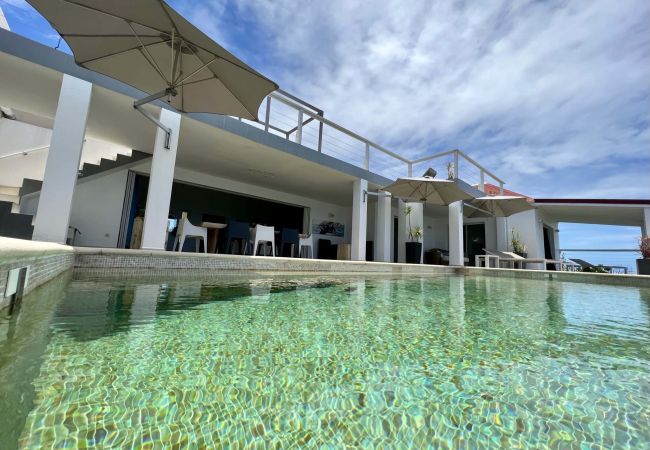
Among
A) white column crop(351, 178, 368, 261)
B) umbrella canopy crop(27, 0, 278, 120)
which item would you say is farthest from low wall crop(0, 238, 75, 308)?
white column crop(351, 178, 368, 261)

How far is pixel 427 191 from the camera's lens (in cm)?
736

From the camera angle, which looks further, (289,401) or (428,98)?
(428,98)

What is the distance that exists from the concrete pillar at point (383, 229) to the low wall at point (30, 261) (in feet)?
22.8

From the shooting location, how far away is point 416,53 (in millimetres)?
6129

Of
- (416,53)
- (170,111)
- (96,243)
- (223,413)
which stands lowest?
(223,413)

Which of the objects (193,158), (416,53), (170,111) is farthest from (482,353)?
(193,158)

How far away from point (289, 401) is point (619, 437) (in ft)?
2.87

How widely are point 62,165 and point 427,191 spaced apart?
23.1 feet

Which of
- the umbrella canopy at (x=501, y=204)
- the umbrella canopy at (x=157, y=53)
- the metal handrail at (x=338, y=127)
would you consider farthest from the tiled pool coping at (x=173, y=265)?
the metal handrail at (x=338, y=127)


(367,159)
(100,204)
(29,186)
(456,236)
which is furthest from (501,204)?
(29,186)

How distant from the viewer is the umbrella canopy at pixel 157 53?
8.77 ft

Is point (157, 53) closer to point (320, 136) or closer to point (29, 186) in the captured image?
point (320, 136)

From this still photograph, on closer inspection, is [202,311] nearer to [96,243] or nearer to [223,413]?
[223,413]

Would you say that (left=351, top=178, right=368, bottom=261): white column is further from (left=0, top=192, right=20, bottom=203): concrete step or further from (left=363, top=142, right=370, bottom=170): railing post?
(left=0, top=192, right=20, bottom=203): concrete step
